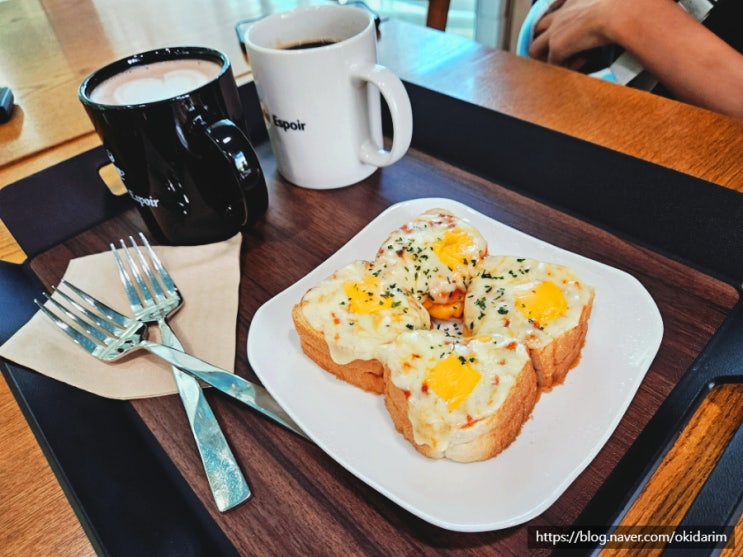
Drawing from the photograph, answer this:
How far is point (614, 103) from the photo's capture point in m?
0.90

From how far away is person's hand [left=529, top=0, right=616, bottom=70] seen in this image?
106 centimetres

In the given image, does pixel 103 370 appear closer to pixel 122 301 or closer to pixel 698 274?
pixel 122 301

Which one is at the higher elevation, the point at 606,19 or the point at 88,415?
→ the point at 606,19

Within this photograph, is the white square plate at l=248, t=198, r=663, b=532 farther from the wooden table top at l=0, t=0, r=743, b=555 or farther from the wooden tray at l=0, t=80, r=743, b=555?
the wooden table top at l=0, t=0, r=743, b=555

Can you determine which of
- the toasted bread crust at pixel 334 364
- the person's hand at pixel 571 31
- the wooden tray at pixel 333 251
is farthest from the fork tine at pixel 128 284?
the person's hand at pixel 571 31

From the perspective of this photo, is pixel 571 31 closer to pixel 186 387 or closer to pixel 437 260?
pixel 437 260

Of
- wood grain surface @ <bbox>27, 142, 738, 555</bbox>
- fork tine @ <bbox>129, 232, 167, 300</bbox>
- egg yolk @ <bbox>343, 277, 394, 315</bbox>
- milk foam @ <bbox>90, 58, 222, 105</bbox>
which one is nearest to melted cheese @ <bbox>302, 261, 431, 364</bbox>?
egg yolk @ <bbox>343, 277, 394, 315</bbox>

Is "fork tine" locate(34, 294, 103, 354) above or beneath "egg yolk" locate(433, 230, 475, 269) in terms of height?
beneath

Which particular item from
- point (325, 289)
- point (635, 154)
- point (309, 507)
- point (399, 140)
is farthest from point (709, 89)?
point (309, 507)

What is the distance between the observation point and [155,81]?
2.30 ft

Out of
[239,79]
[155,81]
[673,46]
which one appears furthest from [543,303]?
[239,79]

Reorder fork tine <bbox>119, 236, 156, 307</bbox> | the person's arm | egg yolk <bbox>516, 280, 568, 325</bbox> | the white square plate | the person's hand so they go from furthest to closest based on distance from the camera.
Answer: the person's hand → the person's arm → fork tine <bbox>119, 236, 156, 307</bbox> → egg yolk <bbox>516, 280, 568, 325</bbox> → the white square plate

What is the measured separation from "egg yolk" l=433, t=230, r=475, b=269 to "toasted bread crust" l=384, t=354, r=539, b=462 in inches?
6.8

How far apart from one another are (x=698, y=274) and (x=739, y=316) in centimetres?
7
